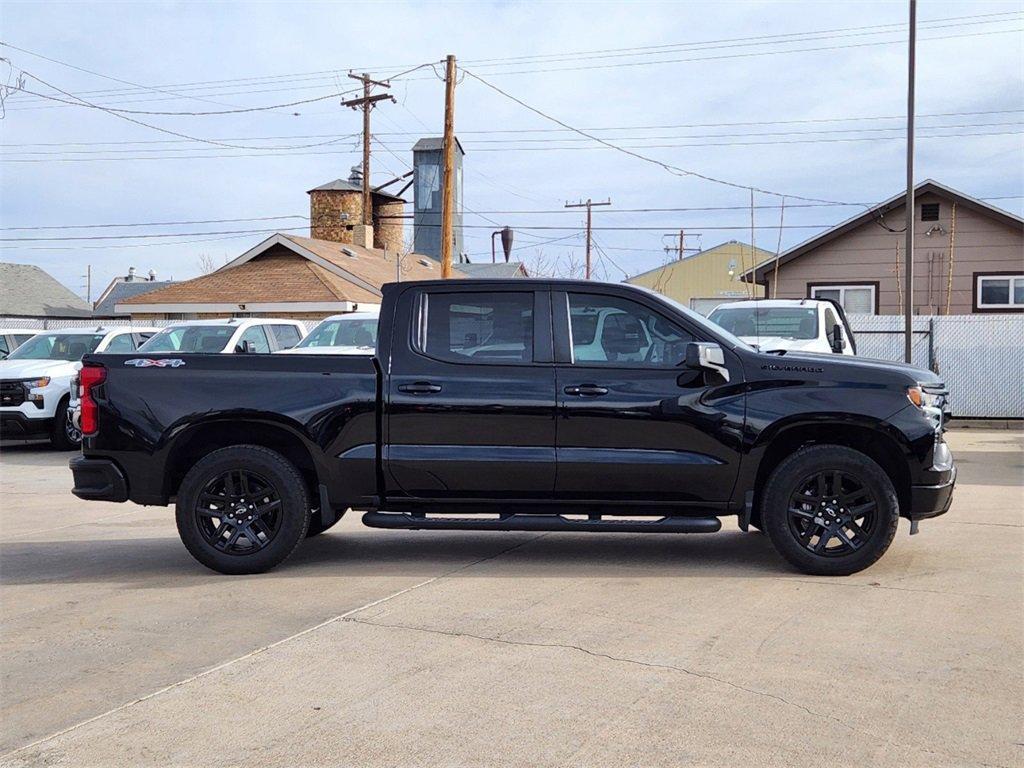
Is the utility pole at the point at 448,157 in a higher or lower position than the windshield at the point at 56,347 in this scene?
higher

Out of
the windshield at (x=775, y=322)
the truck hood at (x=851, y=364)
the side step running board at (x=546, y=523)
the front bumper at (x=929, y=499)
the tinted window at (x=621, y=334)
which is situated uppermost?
the windshield at (x=775, y=322)

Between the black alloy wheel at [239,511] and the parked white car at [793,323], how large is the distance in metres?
8.15

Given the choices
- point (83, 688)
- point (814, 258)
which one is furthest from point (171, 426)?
point (814, 258)

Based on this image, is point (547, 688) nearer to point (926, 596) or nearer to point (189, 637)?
point (189, 637)

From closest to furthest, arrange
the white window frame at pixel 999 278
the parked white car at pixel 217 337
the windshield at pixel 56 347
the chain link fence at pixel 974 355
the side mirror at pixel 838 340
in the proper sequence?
the side mirror at pixel 838 340, the parked white car at pixel 217 337, the windshield at pixel 56 347, the chain link fence at pixel 974 355, the white window frame at pixel 999 278

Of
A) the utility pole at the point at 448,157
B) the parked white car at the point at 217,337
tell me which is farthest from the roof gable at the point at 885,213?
the parked white car at the point at 217,337

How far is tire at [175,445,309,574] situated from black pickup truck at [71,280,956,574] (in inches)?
0.5

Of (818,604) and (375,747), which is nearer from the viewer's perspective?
(375,747)

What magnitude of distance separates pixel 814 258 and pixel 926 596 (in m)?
20.6

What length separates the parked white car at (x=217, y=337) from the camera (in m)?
16.7

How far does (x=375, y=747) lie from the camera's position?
14.0 feet

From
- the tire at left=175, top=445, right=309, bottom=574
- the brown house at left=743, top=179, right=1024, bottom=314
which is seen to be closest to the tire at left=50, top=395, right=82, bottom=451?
the tire at left=175, top=445, right=309, bottom=574

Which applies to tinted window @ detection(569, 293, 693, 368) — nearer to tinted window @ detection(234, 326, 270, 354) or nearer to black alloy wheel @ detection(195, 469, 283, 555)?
black alloy wheel @ detection(195, 469, 283, 555)

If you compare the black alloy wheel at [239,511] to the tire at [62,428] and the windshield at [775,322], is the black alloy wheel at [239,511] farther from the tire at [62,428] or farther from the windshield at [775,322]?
the tire at [62,428]
